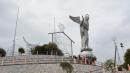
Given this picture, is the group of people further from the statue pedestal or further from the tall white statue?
the tall white statue

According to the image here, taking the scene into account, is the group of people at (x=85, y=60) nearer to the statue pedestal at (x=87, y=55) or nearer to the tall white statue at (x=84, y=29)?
the statue pedestal at (x=87, y=55)

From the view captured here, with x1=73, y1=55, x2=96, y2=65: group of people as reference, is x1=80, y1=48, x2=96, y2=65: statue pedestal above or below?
above

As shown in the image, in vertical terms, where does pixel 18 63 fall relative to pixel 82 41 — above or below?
below

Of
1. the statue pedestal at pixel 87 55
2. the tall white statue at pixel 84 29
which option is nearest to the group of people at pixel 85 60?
the statue pedestal at pixel 87 55

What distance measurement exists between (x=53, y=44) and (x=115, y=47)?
38.2 ft

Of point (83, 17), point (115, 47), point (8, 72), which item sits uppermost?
point (83, 17)

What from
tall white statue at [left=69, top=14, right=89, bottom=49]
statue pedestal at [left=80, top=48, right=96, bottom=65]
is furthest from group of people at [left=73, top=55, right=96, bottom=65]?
tall white statue at [left=69, top=14, right=89, bottom=49]

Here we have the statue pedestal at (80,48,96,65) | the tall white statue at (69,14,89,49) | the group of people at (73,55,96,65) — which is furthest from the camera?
the tall white statue at (69,14,89,49)

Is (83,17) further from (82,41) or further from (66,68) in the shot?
(66,68)

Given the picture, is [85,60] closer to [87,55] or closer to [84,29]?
[87,55]

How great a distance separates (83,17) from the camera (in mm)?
37906

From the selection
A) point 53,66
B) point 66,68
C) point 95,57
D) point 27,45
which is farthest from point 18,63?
point 27,45

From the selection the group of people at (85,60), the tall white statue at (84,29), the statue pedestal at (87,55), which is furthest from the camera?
the tall white statue at (84,29)

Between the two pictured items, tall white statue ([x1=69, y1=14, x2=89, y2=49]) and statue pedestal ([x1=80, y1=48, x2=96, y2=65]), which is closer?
statue pedestal ([x1=80, y1=48, x2=96, y2=65])
